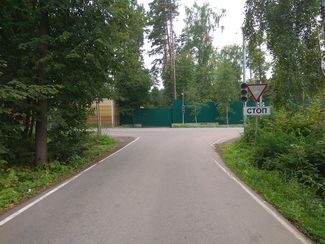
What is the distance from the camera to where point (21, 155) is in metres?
14.2

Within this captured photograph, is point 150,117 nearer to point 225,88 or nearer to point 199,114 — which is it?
point 199,114

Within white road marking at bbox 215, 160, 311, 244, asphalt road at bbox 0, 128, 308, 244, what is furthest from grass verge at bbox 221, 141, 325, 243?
asphalt road at bbox 0, 128, 308, 244

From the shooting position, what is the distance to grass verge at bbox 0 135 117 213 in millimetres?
9453

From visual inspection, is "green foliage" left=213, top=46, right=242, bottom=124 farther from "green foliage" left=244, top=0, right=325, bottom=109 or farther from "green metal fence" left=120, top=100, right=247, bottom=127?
"green foliage" left=244, top=0, right=325, bottom=109

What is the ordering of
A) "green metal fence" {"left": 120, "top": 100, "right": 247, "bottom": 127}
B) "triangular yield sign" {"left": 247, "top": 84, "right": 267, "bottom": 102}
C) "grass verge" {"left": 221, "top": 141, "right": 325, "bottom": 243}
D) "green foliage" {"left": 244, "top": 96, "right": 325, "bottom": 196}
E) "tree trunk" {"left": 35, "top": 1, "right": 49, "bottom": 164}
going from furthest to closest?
"green metal fence" {"left": 120, "top": 100, "right": 247, "bottom": 127} → "triangular yield sign" {"left": 247, "top": 84, "right": 267, "bottom": 102} → "tree trunk" {"left": 35, "top": 1, "right": 49, "bottom": 164} → "green foliage" {"left": 244, "top": 96, "right": 325, "bottom": 196} → "grass verge" {"left": 221, "top": 141, "right": 325, "bottom": 243}

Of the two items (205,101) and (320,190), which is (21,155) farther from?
(205,101)

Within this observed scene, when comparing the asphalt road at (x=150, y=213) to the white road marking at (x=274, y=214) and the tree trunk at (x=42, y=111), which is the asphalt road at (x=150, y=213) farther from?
the tree trunk at (x=42, y=111)

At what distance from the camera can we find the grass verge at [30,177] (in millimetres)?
9453

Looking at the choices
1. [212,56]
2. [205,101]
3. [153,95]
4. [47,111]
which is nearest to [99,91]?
[47,111]

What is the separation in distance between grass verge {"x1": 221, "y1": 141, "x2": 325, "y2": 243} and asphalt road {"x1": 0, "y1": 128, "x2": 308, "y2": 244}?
0.97 feet

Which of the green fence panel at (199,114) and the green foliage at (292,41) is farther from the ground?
the green foliage at (292,41)

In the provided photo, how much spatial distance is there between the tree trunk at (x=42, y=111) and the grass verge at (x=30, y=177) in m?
0.58

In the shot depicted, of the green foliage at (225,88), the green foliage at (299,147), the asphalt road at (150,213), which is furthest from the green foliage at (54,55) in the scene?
the green foliage at (225,88)

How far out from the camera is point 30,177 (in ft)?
39.2
